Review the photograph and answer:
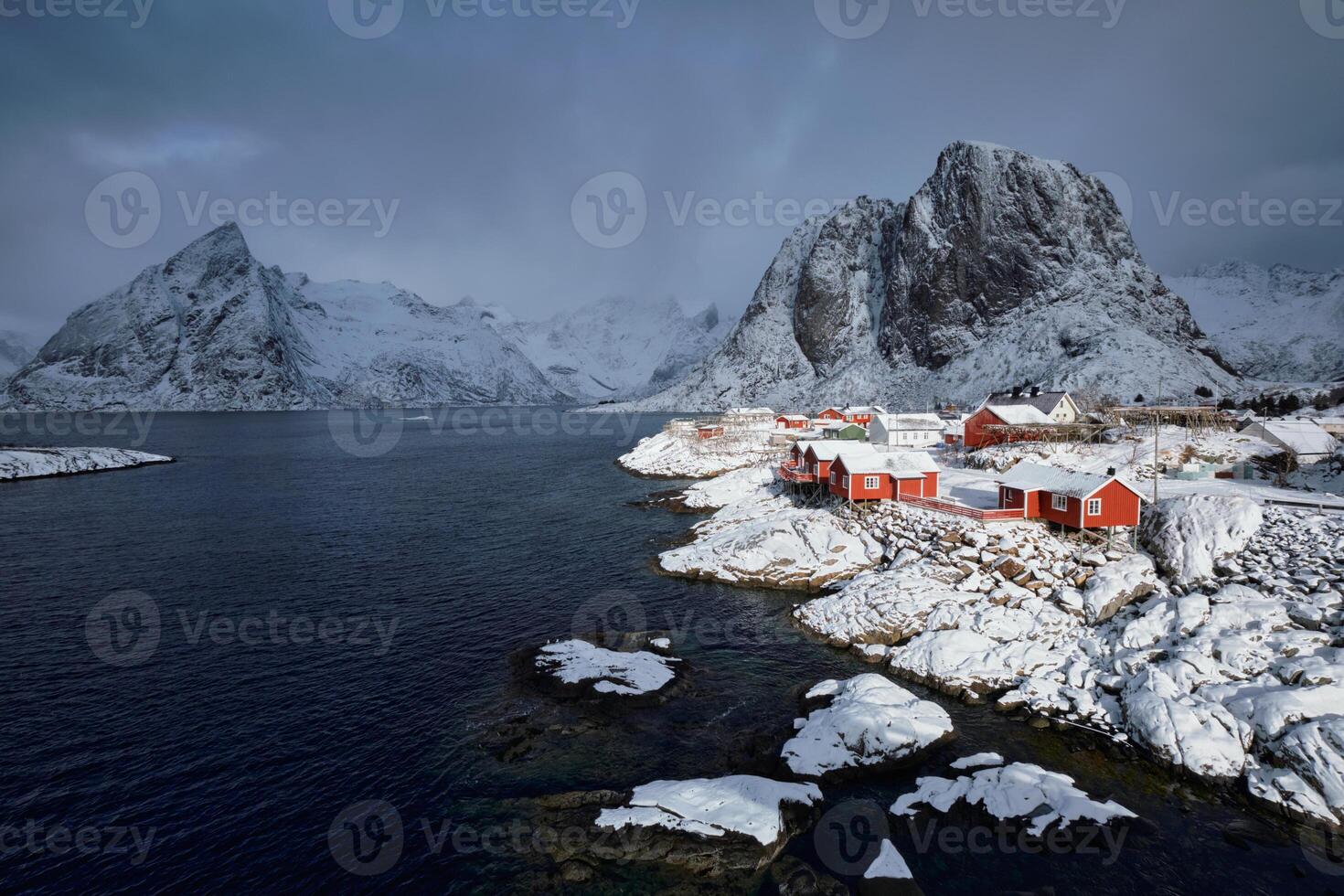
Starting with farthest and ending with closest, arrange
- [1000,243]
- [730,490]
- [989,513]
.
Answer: [1000,243]
[730,490]
[989,513]

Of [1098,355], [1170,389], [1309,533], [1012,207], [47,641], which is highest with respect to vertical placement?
[1012,207]

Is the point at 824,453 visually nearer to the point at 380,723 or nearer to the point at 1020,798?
the point at 1020,798

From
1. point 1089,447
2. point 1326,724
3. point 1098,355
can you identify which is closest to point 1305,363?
point 1098,355

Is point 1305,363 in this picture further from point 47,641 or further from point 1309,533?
point 47,641

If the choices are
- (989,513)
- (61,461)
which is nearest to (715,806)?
(989,513)

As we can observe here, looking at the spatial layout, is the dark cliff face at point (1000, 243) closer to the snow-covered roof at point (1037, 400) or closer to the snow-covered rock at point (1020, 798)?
the snow-covered roof at point (1037, 400)

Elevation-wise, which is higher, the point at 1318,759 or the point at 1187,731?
the point at 1318,759
